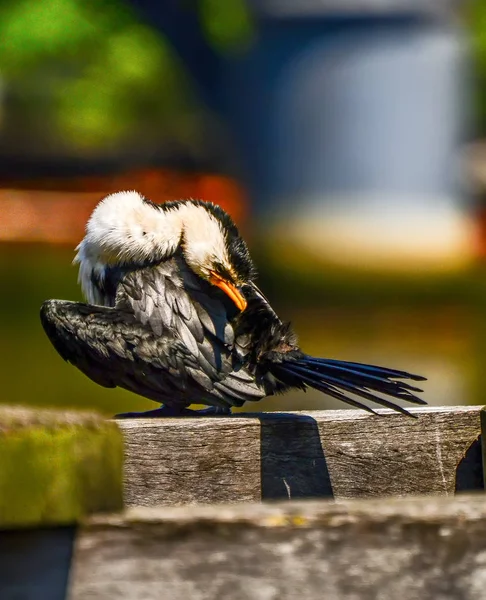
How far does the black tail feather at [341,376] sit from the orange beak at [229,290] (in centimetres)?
18

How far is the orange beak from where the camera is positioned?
2.93 m

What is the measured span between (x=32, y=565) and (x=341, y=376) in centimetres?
157

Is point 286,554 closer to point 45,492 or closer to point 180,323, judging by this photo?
point 45,492

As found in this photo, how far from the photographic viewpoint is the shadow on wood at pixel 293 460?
2.30 m

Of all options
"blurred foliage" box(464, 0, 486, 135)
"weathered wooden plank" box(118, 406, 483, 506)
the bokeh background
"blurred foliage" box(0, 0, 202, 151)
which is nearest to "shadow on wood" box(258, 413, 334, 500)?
"weathered wooden plank" box(118, 406, 483, 506)

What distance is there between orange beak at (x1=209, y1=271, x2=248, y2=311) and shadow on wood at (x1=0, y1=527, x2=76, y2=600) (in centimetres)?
166

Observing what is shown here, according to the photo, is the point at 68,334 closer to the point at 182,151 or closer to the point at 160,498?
the point at 160,498

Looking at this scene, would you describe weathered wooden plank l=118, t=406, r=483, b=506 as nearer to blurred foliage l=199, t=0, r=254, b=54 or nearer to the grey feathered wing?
the grey feathered wing

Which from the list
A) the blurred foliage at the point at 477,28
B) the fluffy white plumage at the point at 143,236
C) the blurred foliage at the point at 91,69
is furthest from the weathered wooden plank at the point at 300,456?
the blurred foliage at the point at 477,28

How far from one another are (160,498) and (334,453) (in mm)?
334

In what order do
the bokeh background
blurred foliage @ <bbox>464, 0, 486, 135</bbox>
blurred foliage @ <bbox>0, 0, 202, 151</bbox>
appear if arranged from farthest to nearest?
blurred foliage @ <bbox>464, 0, 486, 135</bbox> → the bokeh background → blurred foliage @ <bbox>0, 0, 202, 151</bbox>

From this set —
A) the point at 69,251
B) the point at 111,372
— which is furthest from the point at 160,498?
the point at 69,251

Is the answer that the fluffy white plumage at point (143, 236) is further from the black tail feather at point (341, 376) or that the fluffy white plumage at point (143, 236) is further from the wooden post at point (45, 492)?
the wooden post at point (45, 492)

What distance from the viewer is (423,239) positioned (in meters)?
18.3
